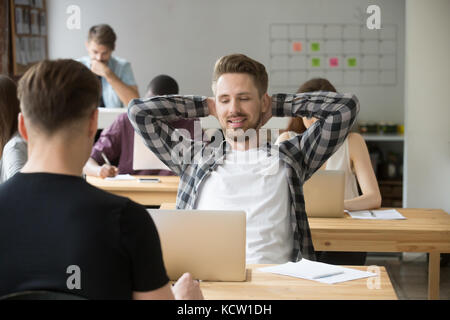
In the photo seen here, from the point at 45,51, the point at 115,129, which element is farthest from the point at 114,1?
the point at 115,129

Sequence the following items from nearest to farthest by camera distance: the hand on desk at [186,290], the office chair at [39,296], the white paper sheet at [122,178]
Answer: the office chair at [39,296] < the hand on desk at [186,290] < the white paper sheet at [122,178]

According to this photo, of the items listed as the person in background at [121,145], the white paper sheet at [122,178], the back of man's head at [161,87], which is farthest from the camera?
the back of man's head at [161,87]

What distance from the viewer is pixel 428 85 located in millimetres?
4176

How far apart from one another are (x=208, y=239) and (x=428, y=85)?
2958 millimetres

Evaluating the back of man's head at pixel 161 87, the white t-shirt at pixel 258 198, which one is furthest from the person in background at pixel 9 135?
the back of man's head at pixel 161 87

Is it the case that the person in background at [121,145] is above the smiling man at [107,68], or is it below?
below

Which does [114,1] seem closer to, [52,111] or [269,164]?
[269,164]

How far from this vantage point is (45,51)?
649cm

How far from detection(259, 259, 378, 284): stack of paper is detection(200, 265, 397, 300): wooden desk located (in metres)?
0.02

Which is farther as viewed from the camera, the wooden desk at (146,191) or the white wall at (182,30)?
the white wall at (182,30)

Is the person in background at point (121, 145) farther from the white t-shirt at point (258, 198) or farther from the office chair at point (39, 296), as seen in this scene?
the office chair at point (39, 296)

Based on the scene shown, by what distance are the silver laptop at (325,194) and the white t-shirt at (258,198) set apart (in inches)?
19.9

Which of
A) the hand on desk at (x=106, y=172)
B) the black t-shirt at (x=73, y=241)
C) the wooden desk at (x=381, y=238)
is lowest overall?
the wooden desk at (x=381, y=238)

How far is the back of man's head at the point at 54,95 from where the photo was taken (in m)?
1.06
